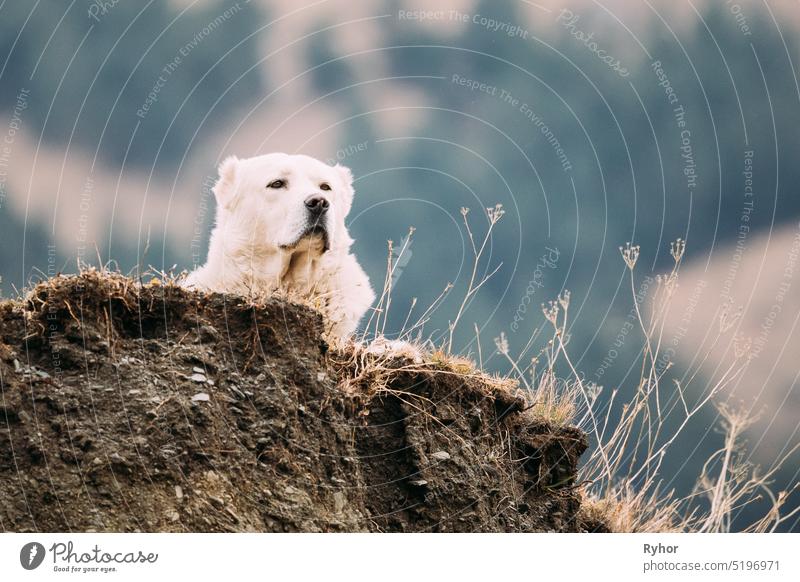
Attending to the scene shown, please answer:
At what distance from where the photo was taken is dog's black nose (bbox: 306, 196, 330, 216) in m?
6.79

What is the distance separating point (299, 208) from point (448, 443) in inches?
99.6

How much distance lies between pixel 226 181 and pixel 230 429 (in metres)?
3.80

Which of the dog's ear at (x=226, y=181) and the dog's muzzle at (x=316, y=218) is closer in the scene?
the dog's muzzle at (x=316, y=218)

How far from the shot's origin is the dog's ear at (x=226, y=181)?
25.7 feet

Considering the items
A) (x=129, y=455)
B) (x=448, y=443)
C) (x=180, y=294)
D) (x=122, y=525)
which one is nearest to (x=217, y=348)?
(x=180, y=294)

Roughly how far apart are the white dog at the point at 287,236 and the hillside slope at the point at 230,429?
1.22 meters
